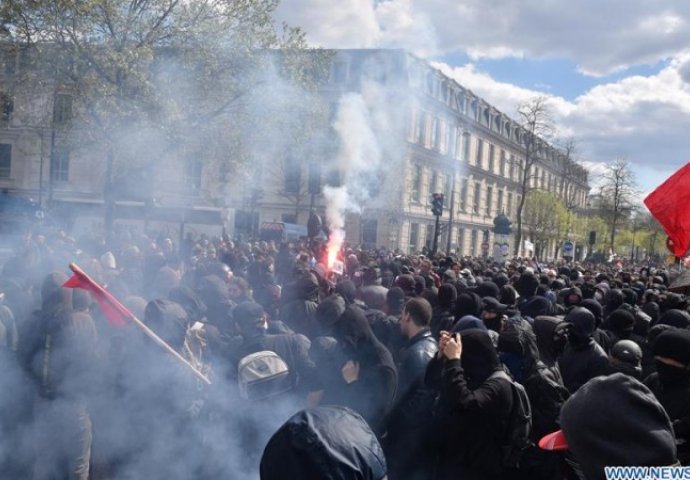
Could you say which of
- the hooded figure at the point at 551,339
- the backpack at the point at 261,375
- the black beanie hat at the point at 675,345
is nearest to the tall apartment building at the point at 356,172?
the hooded figure at the point at 551,339

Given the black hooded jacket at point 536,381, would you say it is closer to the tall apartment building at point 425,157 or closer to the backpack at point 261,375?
the backpack at point 261,375

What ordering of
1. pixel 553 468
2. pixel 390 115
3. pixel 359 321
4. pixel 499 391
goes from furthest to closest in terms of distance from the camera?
1. pixel 390 115
2. pixel 359 321
3. pixel 553 468
4. pixel 499 391

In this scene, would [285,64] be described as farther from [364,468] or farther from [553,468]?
[364,468]

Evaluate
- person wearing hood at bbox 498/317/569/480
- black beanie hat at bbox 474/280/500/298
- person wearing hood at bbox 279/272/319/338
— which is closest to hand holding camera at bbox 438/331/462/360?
person wearing hood at bbox 498/317/569/480

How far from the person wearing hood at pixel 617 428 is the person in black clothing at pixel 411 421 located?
1.65 m

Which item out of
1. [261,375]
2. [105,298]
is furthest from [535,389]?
[105,298]

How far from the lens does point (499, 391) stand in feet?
10.0

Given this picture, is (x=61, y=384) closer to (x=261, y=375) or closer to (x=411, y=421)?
(x=261, y=375)

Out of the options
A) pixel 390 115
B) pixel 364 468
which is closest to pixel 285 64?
pixel 390 115

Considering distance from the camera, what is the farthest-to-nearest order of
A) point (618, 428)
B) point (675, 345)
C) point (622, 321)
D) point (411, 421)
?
point (622, 321), point (411, 421), point (675, 345), point (618, 428)

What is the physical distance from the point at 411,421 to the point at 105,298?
206 cm

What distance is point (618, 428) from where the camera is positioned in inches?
70.1

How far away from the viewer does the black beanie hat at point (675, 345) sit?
11.0 feet

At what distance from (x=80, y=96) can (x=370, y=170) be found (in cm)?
984
